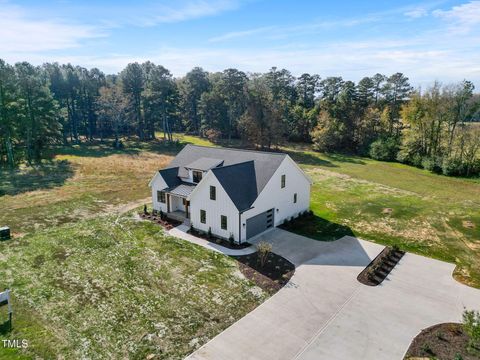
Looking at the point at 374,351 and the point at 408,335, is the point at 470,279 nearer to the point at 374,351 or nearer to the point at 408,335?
the point at 408,335

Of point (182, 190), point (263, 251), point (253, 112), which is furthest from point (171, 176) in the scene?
point (253, 112)

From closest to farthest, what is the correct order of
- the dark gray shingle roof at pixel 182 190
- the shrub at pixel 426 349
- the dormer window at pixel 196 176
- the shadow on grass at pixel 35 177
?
1. the shrub at pixel 426 349
2. the dark gray shingle roof at pixel 182 190
3. the dormer window at pixel 196 176
4. the shadow on grass at pixel 35 177

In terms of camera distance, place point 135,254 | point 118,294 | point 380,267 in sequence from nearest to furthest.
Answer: point 118,294 → point 380,267 → point 135,254

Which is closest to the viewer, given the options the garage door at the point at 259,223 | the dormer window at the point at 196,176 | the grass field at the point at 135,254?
the grass field at the point at 135,254

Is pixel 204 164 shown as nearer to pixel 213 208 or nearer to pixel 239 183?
pixel 239 183

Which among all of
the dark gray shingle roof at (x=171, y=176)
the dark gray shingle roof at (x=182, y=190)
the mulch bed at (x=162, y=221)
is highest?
the dark gray shingle roof at (x=171, y=176)

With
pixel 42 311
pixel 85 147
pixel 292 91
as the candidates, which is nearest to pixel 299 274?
pixel 42 311

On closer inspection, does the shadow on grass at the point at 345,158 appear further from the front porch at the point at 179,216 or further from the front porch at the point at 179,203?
the front porch at the point at 179,216

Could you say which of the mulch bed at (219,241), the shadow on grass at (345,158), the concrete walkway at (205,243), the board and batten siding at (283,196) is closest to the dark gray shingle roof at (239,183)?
the board and batten siding at (283,196)
